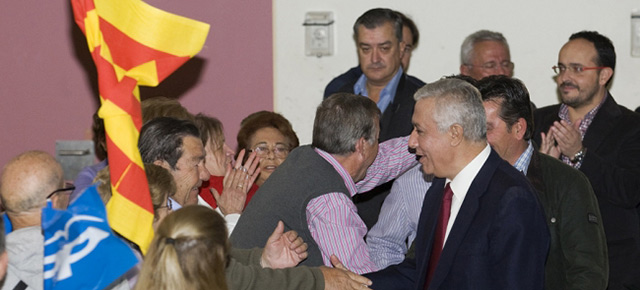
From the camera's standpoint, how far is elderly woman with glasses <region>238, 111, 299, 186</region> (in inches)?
190

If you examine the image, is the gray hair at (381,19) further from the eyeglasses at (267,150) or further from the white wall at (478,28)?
the eyeglasses at (267,150)

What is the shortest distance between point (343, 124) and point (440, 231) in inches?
28.9

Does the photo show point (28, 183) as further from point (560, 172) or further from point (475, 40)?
point (475, 40)

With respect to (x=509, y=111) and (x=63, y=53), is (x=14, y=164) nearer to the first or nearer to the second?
(x=509, y=111)

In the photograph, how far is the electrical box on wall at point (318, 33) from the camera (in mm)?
6109

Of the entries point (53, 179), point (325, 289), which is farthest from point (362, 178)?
point (53, 179)

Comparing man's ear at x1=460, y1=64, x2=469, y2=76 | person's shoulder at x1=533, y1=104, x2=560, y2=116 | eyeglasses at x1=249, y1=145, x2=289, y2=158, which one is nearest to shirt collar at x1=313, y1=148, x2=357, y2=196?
eyeglasses at x1=249, y1=145, x2=289, y2=158

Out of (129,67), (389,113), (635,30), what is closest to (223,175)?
(389,113)

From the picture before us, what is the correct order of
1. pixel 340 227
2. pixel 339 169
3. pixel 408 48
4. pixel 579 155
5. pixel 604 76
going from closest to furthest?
pixel 340 227 → pixel 339 169 → pixel 579 155 → pixel 604 76 → pixel 408 48

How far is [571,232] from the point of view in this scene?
3.47 m

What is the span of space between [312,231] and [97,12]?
3.92 feet

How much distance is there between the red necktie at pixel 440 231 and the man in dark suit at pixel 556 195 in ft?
1.52

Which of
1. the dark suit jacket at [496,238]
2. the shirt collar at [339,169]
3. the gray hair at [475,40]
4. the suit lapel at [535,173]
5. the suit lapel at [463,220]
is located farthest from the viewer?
the gray hair at [475,40]

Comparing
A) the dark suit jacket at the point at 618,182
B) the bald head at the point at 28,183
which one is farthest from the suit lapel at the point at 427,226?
the bald head at the point at 28,183
